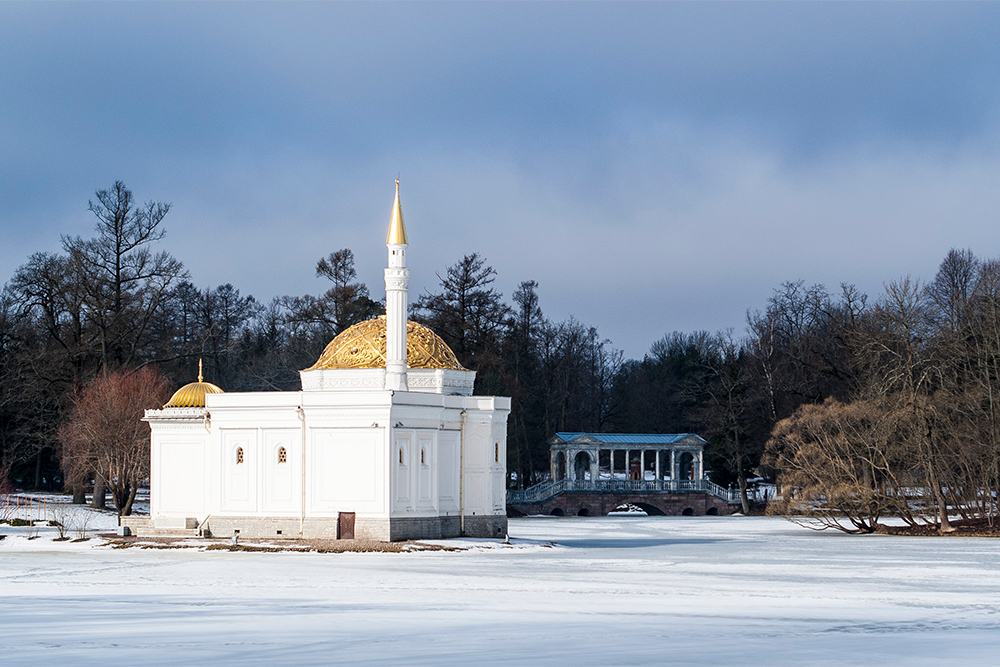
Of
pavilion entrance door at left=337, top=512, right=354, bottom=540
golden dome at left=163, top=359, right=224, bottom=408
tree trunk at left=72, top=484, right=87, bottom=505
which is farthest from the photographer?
tree trunk at left=72, top=484, right=87, bottom=505

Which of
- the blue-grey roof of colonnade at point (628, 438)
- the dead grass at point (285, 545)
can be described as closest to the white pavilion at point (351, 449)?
the dead grass at point (285, 545)

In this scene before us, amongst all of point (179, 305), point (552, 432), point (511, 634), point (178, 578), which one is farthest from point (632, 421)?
point (511, 634)

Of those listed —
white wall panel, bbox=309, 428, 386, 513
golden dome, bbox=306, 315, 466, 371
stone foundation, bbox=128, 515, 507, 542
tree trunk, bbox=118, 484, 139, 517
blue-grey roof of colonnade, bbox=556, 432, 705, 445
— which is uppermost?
golden dome, bbox=306, 315, 466, 371

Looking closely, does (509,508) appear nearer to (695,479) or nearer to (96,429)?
(695,479)

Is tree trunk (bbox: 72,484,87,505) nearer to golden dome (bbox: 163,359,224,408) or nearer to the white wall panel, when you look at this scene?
golden dome (bbox: 163,359,224,408)

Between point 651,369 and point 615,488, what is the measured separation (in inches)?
1440

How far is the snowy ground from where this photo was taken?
16891 millimetres

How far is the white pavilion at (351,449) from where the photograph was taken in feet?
133

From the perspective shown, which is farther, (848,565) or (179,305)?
(179,305)

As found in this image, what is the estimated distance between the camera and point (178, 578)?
28.4m

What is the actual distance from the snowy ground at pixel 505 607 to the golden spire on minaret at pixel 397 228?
1291cm

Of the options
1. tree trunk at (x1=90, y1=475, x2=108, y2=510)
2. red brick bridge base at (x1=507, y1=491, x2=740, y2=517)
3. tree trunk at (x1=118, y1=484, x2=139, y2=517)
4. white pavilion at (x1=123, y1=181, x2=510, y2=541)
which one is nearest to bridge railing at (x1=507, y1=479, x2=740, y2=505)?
red brick bridge base at (x1=507, y1=491, x2=740, y2=517)

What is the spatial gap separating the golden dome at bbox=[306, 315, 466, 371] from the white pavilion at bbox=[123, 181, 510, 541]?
0.05 m

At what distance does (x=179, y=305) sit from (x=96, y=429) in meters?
39.8
